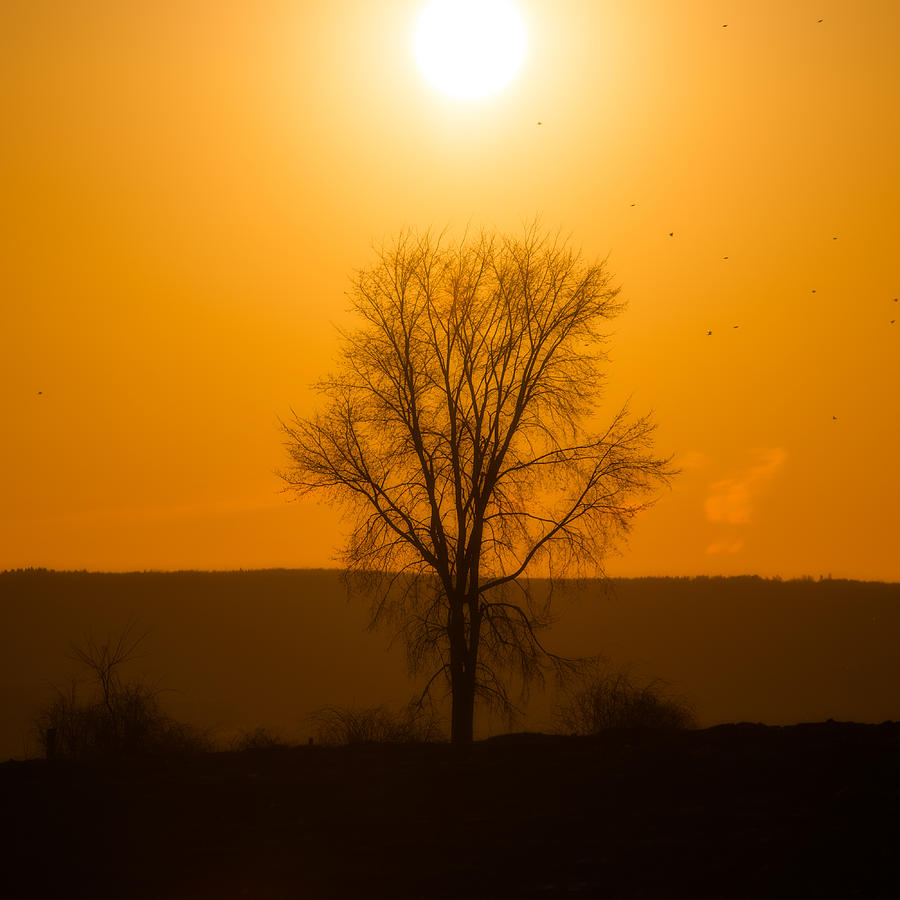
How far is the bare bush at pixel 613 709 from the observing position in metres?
26.5

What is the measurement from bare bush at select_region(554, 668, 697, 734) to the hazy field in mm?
41394

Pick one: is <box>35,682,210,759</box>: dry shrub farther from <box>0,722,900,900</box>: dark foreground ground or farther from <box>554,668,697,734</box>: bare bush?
<box>0,722,900,900</box>: dark foreground ground

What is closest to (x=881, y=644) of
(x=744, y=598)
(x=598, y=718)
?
(x=744, y=598)

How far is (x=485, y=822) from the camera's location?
1461cm

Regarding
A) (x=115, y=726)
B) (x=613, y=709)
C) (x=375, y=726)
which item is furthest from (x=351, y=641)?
(x=613, y=709)

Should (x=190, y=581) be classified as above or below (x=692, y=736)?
above

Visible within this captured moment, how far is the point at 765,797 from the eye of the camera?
46.9 feet

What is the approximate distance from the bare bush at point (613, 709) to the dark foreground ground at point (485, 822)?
8.67 meters

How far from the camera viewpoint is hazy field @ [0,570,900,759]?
81.1 metres

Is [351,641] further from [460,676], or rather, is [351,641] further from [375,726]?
[460,676]

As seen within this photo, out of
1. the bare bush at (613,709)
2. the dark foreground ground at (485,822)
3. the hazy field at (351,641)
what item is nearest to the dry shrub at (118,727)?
the bare bush at (613,709)

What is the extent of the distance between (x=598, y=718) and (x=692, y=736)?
908 cm

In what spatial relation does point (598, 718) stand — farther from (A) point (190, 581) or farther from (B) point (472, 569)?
(A) point (190, 581)

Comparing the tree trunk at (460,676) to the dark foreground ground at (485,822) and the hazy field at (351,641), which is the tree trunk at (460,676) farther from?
the hazy field at (351,641)
